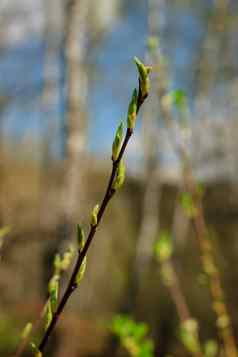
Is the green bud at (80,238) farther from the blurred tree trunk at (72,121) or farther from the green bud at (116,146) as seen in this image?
the blurred tree trunk at (72,121)

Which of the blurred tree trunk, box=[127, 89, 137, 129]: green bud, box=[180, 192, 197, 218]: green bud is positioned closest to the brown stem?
box=[127, 89, 137, 129]: green bud

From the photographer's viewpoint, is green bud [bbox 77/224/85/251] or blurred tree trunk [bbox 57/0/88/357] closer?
green bud [bbox 77/224/85/251]

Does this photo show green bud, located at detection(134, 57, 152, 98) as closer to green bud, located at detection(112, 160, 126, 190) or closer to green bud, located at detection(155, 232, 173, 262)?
green bud, located at detection(112, 160, 126, 190)

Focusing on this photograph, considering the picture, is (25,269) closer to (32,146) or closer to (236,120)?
(236,120)

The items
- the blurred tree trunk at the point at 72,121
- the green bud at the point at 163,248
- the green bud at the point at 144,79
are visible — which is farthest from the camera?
the blurred tree trunk at the point at 72,121

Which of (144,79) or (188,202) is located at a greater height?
(144,79)

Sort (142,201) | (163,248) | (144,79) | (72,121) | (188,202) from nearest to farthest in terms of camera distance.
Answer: (144,79), (188,202), (163,248), (72,121), (142,201)

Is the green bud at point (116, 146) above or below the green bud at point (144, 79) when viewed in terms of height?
below

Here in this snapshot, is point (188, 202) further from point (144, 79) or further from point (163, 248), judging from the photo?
point (144, 79)

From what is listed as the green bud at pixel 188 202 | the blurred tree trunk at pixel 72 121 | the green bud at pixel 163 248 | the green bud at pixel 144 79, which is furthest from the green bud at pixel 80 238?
the blurred tree trunk at pixel 72 121

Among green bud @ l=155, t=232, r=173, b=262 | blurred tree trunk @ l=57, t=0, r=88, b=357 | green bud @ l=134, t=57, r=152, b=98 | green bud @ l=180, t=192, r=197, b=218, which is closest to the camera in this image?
green bud @ l=134, t=57, r=152, b=98

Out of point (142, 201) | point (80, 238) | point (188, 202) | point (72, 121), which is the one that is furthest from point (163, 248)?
point (142, 201)

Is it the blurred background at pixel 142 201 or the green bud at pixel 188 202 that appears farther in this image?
the blurred background at pixel 142 201

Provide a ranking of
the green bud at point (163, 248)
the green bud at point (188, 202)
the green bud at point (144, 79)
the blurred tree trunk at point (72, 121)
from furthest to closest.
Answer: the blurred tree trunk at point (72, 121) → the green bud at point (163, 248) → the green bud at point (188, 202) → the green bud at point (144, 79)
